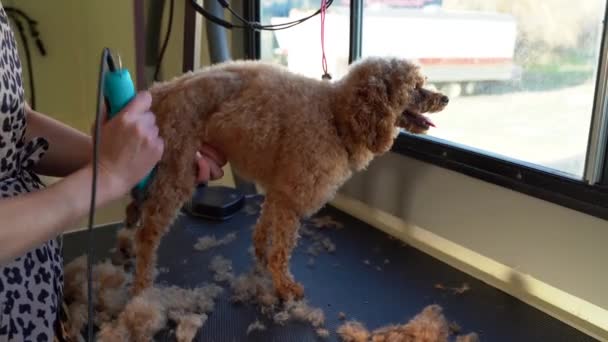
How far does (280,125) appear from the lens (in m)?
0.96

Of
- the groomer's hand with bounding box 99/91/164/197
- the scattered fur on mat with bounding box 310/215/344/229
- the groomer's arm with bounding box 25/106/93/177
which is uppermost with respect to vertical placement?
the groomer's hand with bounding box 99/91/164/197

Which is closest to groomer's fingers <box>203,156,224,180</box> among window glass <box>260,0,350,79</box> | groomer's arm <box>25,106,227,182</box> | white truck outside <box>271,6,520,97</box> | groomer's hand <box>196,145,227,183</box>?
groomer's hand <box>196,145,227,183</box>

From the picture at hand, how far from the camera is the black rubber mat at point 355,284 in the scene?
96cm

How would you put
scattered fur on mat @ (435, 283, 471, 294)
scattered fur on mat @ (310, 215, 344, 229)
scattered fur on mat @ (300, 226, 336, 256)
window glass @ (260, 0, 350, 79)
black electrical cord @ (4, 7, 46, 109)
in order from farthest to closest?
black electrical cord @ (4, 7, 46, 109) → window glass @ (260, 0, 350, 79) → scattered fur on mat @ (310, 215, 344, 229) → scattered fur on mat @ (300, 226, 336, 256) → scattered fur on mat @ (435, 283, 471, 294)

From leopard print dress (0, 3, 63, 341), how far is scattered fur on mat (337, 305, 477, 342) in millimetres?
466

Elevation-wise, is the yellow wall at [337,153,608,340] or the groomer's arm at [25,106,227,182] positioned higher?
the groomer's arm at [25,106,227,182]

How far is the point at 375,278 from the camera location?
1140mm

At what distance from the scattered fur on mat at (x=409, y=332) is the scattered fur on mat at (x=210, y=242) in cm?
45

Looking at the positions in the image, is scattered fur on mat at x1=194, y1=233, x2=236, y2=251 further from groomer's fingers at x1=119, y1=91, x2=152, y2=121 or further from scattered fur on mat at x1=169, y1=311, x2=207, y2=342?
groomer's fingers at x1=119, y1=91, x2=152, y2=121

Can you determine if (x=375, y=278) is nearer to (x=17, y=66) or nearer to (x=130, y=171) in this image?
(x=130, y=171)

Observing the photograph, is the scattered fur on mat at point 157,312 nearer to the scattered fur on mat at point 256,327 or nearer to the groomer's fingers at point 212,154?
the scattered fur on mat at point 256,327

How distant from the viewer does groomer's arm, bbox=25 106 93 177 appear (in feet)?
2.76

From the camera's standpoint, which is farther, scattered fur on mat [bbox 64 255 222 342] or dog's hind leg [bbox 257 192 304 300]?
dog's hind leg [bbox 257 192 304 300]

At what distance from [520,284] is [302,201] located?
19.5 inches
